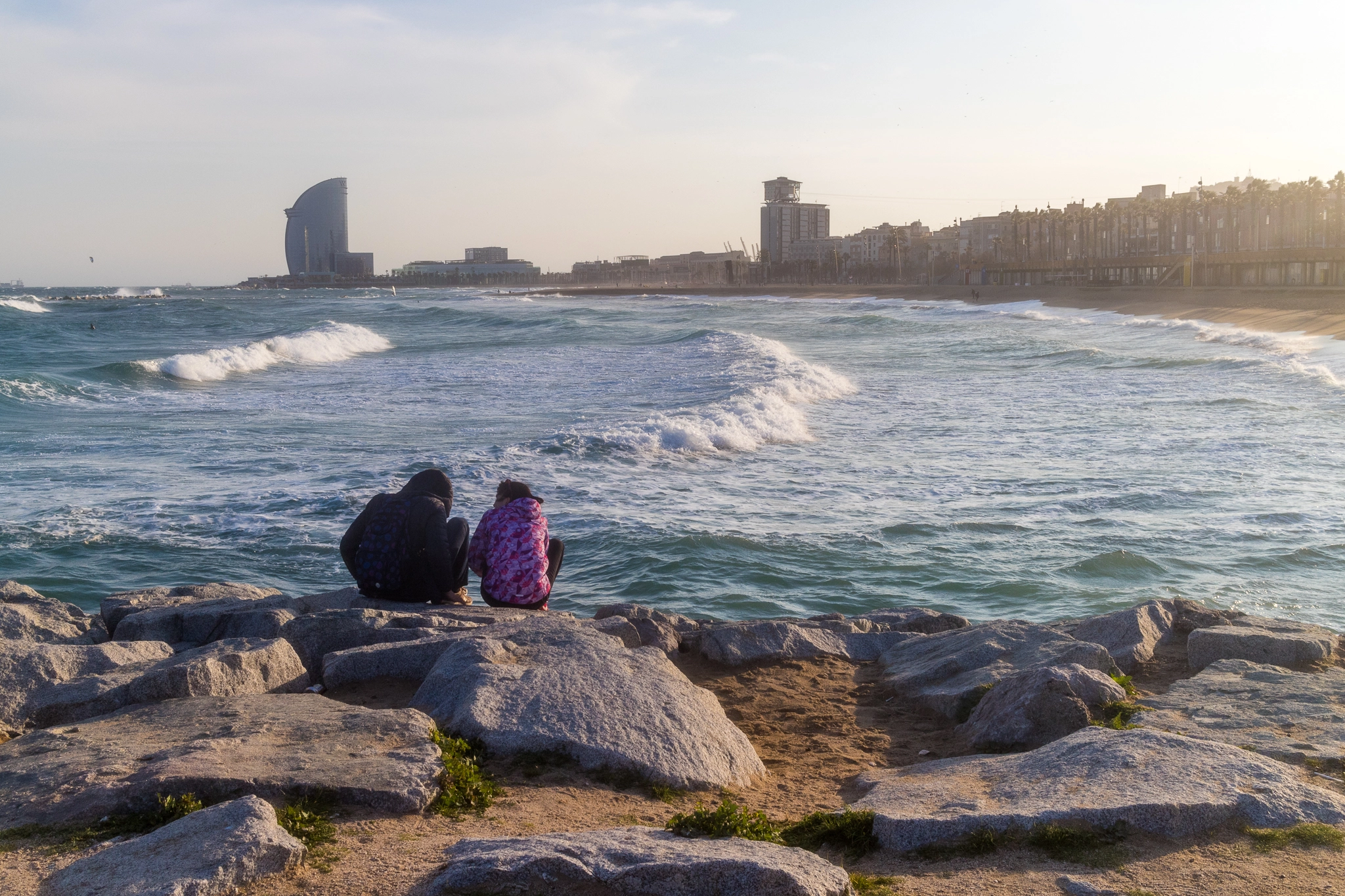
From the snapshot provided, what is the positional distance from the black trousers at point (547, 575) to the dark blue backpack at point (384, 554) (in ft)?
1.85

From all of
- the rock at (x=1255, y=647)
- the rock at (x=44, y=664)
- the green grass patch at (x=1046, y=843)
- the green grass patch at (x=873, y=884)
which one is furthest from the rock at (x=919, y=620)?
the rock at (x=44, y=664)

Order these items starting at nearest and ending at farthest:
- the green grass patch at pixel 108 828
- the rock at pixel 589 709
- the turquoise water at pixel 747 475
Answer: the green grass patch at pixel 108 828, the rock at pixel 589 709, the turquoise water at pixel 747 475

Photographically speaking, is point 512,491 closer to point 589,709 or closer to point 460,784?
point 589,709

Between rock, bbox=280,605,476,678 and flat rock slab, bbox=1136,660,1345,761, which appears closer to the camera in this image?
flat rock slab, bbox=1136,660,1345,761

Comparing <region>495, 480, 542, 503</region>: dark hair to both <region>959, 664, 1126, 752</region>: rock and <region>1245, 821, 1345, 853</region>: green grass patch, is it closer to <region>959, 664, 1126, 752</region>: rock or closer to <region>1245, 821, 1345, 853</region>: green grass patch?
<region>959, 664, 1126, 752</region>: rock

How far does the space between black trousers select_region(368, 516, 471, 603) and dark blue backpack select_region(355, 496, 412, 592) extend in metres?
0.04

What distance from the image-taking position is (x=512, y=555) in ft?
20.7

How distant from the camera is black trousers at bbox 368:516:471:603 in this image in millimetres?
6023

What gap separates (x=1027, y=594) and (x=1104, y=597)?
0.55 meters

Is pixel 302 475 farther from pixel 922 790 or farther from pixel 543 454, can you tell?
pixel 922 790

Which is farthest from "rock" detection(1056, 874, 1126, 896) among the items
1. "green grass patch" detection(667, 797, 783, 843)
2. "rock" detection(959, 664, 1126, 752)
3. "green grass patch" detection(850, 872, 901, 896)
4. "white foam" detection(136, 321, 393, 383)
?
"white foam" detection(136, 321, 393, 383)

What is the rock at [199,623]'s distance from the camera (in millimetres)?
5426

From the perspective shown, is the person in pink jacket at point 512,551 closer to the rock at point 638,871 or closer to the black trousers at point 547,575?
the black trousers at point 547,575

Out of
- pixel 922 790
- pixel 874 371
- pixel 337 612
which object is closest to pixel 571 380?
pixel 874 371
